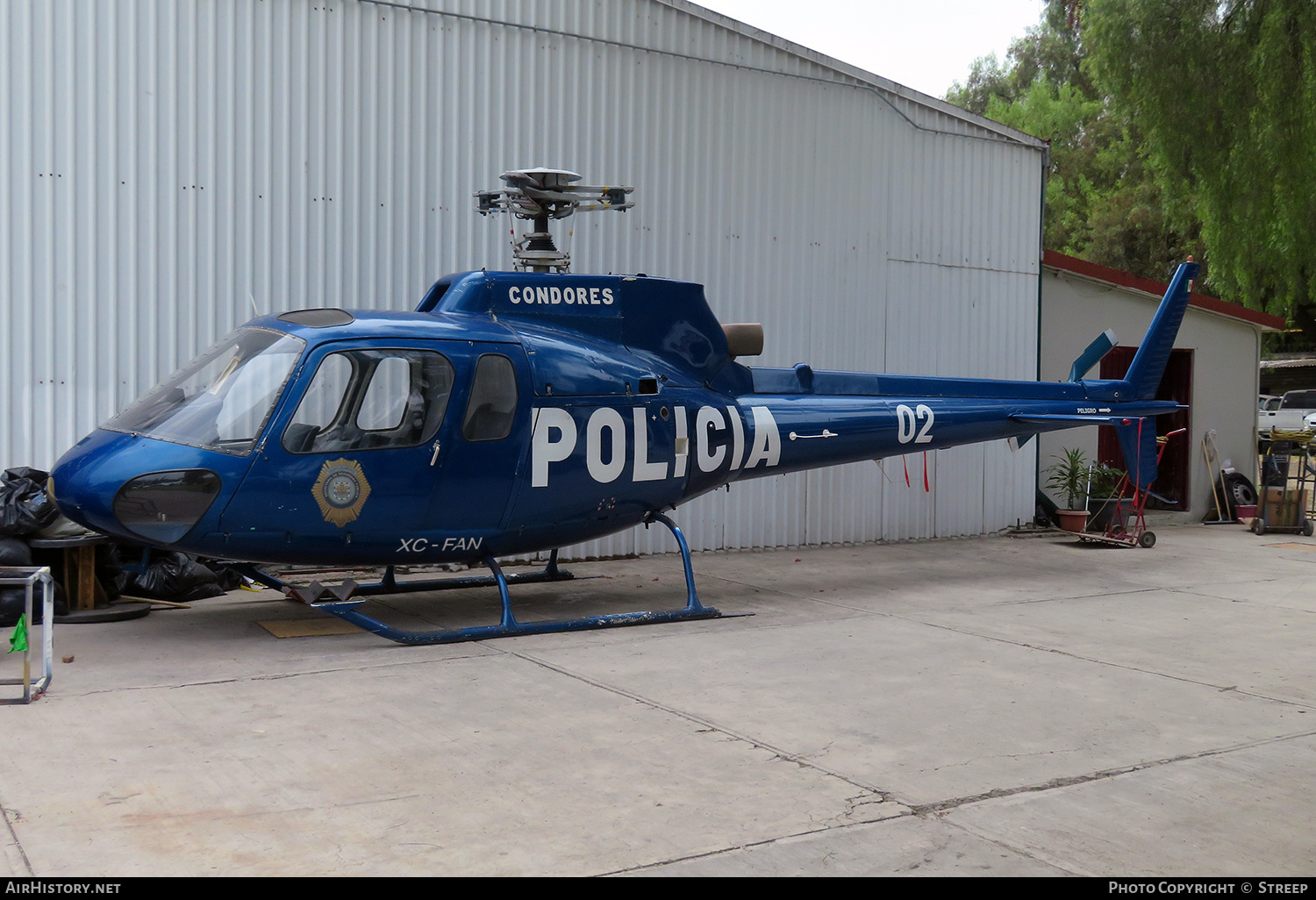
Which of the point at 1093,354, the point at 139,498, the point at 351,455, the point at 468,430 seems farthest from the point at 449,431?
the point at 1093,354

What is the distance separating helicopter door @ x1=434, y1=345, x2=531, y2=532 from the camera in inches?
266

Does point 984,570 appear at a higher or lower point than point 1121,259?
lower

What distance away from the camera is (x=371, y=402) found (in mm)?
6492

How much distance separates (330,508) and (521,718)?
6.50 feet

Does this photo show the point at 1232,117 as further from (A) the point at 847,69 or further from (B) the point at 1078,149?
(B) the point at 1078,149

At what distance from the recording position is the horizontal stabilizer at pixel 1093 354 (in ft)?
34.5

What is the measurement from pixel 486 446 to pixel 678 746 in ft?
8.81

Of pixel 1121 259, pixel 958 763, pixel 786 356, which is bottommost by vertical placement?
pixel 958 763

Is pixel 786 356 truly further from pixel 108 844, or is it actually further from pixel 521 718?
pixel 108 844

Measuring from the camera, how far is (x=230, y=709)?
17.1 feet

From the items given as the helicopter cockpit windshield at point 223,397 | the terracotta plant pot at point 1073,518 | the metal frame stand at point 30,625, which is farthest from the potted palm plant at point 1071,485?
the metal frame stand at point 30,625

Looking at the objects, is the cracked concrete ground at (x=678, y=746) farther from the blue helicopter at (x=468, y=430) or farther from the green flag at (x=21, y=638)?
the blue helicopter at (x=468, y=430)

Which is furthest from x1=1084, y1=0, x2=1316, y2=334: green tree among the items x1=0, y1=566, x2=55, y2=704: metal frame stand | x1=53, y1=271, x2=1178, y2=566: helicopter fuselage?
x1=0, y1=566, x2=55, y2=704: metal frame stand
